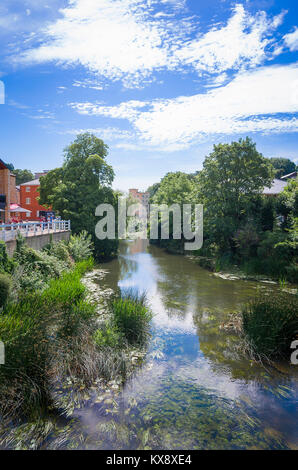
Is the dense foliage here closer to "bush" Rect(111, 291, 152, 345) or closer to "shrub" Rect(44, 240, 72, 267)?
"shrub" Rect(44, 240, 72, 267)

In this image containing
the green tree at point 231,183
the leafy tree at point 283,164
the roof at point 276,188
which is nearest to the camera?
the green tree at point 231,183

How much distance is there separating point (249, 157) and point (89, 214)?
14444 millimetres

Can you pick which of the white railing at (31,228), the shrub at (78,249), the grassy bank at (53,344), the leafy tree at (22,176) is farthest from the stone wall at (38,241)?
the leafy tree at (22,176)

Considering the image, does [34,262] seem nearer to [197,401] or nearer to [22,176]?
[197,401]

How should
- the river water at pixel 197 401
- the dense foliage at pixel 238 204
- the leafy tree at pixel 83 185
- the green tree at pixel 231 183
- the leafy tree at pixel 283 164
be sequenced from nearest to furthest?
the river water at pixel 197 401 → the dense foliage at pixel 238 204 → the green tree at pixel 231 183 → the leafy tree at pixel 83 185 → the leafy tree at pixel 283 164

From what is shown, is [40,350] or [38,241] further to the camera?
[38,241]

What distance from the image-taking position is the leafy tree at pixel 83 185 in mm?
25938

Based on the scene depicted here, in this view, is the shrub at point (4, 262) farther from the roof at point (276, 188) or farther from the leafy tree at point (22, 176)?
the leafy tree at point (22, 176)

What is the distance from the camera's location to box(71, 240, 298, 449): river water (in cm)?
487

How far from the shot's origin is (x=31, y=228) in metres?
18.1

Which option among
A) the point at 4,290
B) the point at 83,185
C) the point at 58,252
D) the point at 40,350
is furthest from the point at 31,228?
the point at 40,350

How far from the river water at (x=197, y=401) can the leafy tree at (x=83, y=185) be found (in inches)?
681

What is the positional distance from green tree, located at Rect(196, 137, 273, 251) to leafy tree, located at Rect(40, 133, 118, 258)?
9.49 m

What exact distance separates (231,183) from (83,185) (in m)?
13.0
